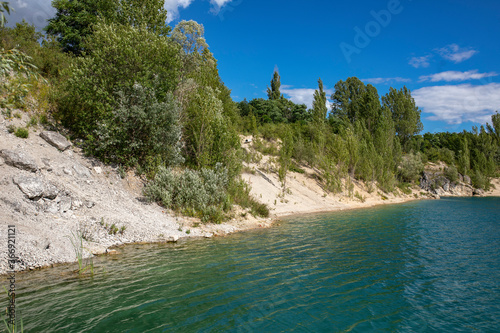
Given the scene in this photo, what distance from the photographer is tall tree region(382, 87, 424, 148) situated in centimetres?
6712

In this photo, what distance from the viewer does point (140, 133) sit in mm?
18953

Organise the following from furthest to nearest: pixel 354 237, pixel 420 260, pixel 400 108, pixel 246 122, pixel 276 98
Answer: pixel 276 98
pixel 400 108
pixel 246 122
pixel 354 237
pixel 420 260

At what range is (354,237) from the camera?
14.8 meters

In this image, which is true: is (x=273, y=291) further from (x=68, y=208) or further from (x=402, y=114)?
(x=402, y=114)

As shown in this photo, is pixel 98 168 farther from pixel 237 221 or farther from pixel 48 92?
pixel 237 221

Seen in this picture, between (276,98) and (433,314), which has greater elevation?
(276,98)

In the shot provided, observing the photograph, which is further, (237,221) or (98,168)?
(237,221)

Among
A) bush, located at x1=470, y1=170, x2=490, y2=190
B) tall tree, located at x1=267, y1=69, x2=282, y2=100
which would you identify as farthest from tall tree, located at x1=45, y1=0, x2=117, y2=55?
bush, located at x1=470, y1=170, x2=490, y2=190

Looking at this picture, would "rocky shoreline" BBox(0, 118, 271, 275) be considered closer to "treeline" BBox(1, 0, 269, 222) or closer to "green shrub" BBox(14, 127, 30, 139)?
"green shrub" BBox(14, 127, 30, 139)

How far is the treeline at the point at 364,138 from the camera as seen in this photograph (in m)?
42.3

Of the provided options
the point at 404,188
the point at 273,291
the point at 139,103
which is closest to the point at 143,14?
the point at 139,103

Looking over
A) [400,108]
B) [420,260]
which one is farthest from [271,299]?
[400,108]

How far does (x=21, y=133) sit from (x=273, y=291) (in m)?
16.0

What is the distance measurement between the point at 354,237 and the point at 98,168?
52.0 ft
